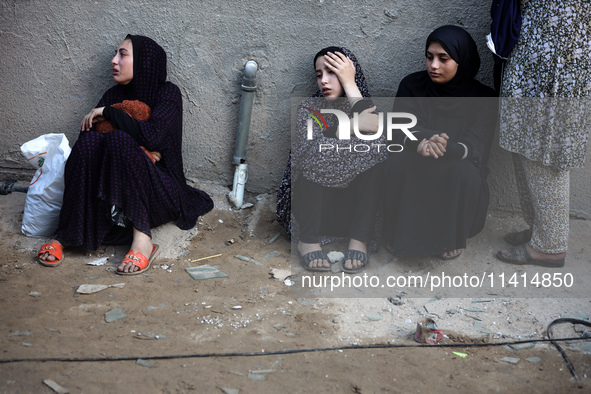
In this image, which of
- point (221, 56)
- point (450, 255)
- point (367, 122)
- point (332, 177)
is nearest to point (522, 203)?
point (450, 255)

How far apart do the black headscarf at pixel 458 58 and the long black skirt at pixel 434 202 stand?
0.46 meters

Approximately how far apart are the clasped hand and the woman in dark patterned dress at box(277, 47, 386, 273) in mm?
303

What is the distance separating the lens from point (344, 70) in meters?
3.61

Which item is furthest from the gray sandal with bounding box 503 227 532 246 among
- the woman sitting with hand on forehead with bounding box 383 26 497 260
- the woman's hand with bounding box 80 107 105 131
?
the woman's hand with bounding box 80 107 105 131

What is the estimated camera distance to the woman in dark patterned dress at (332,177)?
3.47m

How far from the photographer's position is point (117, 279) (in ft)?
10.6

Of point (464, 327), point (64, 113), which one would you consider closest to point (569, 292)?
point (464, 327)

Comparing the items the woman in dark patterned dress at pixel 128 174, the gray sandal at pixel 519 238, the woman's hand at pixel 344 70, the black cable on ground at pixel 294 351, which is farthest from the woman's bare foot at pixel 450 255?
the woman in dark patterned dress at pixel 128 174

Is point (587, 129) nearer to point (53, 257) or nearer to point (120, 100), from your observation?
point (120, 100)

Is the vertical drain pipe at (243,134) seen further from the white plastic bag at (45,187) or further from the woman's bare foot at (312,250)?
the white plastic bag at (45,187)

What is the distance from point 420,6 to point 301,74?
2.96 feet

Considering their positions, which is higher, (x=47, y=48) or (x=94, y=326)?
(x=47, y=48)

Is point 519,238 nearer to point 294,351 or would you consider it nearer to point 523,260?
point 523,260

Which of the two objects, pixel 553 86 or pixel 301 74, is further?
pixel 301 74
